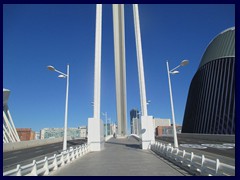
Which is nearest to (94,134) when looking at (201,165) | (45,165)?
(45,165)

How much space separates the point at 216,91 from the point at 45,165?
60.9 m

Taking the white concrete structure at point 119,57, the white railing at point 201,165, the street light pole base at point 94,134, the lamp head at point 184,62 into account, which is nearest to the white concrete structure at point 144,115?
the street light pole base at point 94,134

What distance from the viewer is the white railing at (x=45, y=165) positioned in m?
9.04

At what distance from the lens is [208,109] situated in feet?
224

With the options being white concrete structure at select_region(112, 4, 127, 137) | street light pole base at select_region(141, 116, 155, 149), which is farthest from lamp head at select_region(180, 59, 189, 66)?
white concrete structure at select_region(112, 4, 127, 137)

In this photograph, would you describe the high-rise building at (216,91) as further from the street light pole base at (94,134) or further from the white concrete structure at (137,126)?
the street light pole base at (94,134)

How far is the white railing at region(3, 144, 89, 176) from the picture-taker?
9.04m

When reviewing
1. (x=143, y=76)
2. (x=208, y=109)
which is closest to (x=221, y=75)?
(x=208, y=109)

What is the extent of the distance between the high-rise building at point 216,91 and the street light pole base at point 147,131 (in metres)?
31.1

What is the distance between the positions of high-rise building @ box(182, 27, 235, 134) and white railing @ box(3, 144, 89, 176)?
44.2 m

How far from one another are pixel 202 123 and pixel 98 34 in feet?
153

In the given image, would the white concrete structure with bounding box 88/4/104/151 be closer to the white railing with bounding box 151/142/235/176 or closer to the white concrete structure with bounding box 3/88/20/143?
the white railing with bounding box 151/142/235/176
